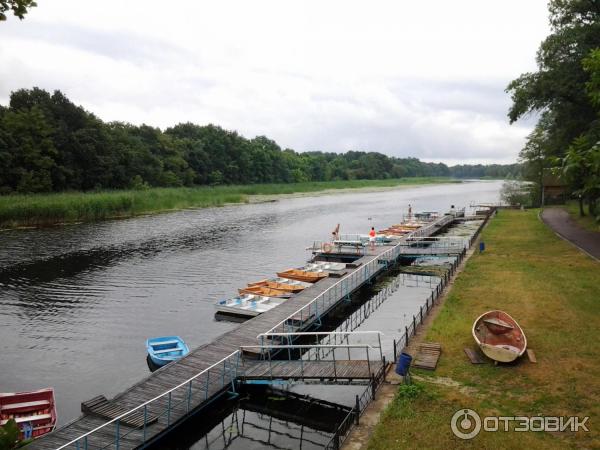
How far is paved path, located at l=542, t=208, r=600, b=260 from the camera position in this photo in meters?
39.6

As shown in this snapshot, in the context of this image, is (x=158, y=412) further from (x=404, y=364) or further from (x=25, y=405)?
(x=404, y=364)

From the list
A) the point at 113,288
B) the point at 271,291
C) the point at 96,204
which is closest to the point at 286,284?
the point at 271,291

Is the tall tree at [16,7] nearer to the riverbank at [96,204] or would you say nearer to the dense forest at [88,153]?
the riverbank at [96,204]

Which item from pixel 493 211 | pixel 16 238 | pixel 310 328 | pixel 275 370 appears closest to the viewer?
pixel 275 370

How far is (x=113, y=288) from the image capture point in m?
36.8

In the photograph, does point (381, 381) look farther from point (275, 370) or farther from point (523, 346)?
point (523, 346)

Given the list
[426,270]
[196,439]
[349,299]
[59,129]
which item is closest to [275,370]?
[196,439]

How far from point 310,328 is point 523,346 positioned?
12010 mm

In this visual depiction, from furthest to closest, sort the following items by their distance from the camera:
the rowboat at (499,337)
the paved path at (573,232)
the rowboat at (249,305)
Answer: the paved path at (573,232) < the rowboat at (249,305) < the rowboat at (499,337)

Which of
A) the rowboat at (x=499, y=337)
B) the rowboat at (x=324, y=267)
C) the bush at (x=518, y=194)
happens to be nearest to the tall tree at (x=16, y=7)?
the rowboat at (x=499, y=337)

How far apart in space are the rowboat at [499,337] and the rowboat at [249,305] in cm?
1278

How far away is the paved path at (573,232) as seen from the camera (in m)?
39.6

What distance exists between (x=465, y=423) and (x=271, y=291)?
19456 mm

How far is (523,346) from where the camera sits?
61.2 ft
